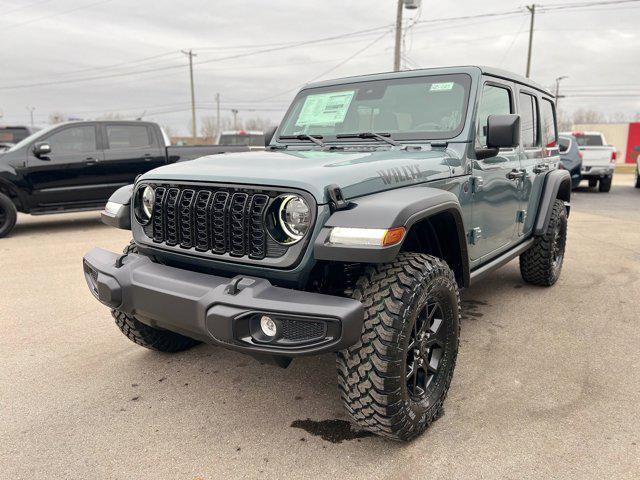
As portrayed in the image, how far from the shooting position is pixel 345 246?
6.82ft

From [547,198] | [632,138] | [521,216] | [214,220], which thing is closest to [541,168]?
[547,198]

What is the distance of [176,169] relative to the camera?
2.71 metres

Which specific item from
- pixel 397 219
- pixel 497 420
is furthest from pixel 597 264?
pixel 397 219

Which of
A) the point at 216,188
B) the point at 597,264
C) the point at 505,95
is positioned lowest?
the point at 597,264

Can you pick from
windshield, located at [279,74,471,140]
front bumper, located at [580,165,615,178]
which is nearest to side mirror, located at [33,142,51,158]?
windshield, located at [279,74,471,140]

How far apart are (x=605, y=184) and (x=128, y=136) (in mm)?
13434

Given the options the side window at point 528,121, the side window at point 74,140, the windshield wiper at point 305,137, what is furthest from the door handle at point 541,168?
the side window at point 74,140

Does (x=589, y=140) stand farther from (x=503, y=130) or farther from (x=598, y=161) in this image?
(x=503, y=130)

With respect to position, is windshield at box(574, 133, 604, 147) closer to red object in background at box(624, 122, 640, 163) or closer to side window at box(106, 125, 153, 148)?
side window at box(106, 125, 153, 148)

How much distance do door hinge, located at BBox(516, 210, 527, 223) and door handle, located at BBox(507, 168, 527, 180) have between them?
0.99ft

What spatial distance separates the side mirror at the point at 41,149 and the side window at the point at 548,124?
7.11 meters

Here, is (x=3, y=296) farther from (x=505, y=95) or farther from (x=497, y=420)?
(x=505, y=95)

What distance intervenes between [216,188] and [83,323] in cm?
238

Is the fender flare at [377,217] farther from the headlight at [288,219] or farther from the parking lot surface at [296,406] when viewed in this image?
the parking lot surface at [296,406]
